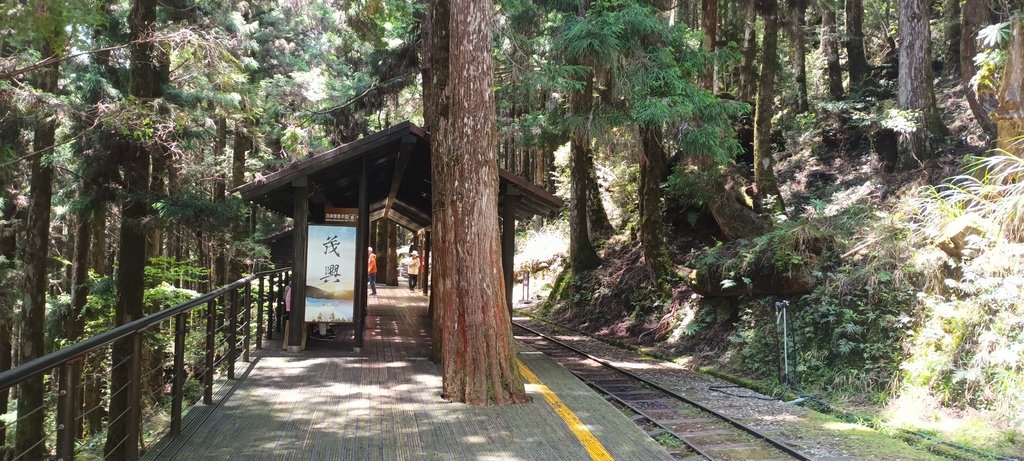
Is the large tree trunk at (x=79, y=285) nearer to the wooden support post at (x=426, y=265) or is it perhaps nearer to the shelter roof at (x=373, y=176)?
the shelter roof at (x=373, y=176)

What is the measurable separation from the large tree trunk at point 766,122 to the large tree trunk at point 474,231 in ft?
31.9

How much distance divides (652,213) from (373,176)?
6.85 m

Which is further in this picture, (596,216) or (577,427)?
(596,216)

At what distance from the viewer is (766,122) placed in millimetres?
15156

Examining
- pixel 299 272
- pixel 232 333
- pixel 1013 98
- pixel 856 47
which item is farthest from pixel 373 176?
pixel 856 47

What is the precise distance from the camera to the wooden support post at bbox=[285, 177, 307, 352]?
10203 millimetres

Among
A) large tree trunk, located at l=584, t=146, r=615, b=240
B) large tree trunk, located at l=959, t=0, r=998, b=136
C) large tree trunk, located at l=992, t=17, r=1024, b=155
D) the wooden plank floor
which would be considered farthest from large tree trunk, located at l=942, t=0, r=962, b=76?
the wooden plank floor

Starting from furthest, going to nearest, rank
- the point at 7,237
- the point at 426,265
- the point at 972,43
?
the point at 426,265 < the point at 7,237 < the point at 972,43

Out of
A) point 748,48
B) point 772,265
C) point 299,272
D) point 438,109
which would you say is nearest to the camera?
point 438,109

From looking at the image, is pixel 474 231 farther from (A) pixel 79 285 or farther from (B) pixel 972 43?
(A) pixel 79 285

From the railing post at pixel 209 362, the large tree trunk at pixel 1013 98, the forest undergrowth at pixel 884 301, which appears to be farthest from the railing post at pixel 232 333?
the large tree trunk at pixel 1013 98

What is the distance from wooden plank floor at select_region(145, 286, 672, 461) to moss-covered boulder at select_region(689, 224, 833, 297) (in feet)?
16.0

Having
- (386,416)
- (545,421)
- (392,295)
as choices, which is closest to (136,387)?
(386,416)

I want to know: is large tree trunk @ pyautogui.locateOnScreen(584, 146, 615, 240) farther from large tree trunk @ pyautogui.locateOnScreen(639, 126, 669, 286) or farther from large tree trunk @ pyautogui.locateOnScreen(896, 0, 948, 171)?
large tree trunk @ pyautogui.locateOnScreen(896, 0, 948, 171)
